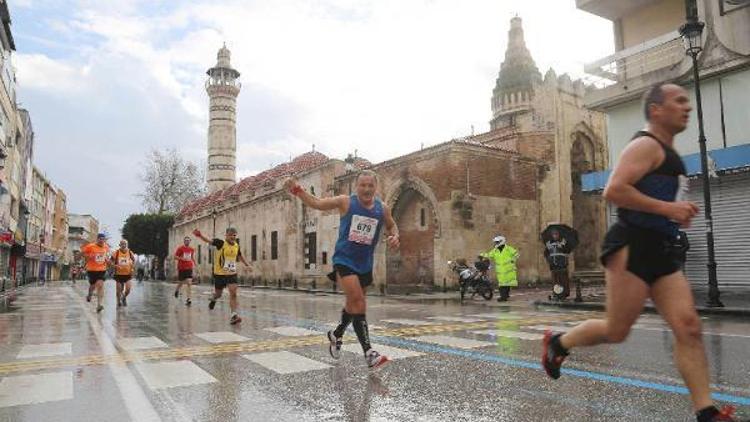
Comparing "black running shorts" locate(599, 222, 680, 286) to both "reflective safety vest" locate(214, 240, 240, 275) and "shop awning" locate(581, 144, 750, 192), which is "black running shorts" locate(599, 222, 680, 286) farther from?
"shop awning" locate(581, 144, 750, 192)

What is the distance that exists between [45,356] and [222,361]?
2.37m

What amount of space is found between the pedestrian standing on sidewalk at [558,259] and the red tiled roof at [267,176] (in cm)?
1906

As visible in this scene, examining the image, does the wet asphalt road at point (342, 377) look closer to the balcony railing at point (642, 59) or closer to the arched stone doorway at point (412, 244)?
the balcony railing at point (642, 59)

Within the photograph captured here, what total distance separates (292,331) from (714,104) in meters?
13.9

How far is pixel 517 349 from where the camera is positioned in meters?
6.95

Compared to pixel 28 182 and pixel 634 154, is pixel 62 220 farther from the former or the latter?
pixel 634 154

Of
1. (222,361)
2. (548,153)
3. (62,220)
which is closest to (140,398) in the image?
(222,361)

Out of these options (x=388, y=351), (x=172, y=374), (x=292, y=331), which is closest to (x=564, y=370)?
(x=388, y=351)

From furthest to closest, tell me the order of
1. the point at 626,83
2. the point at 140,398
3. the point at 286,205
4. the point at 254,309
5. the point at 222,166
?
the point at 222,166 < the point at 286,205 < the point at 626,83 < the point at 254,309 < the point at 140,398

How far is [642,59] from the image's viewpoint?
60.2ft

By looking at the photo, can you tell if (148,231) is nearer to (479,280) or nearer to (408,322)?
(479,280)

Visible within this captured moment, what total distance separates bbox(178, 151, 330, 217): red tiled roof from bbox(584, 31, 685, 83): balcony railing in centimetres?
1644

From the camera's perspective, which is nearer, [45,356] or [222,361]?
[222,361]

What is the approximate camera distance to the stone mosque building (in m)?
23.6
